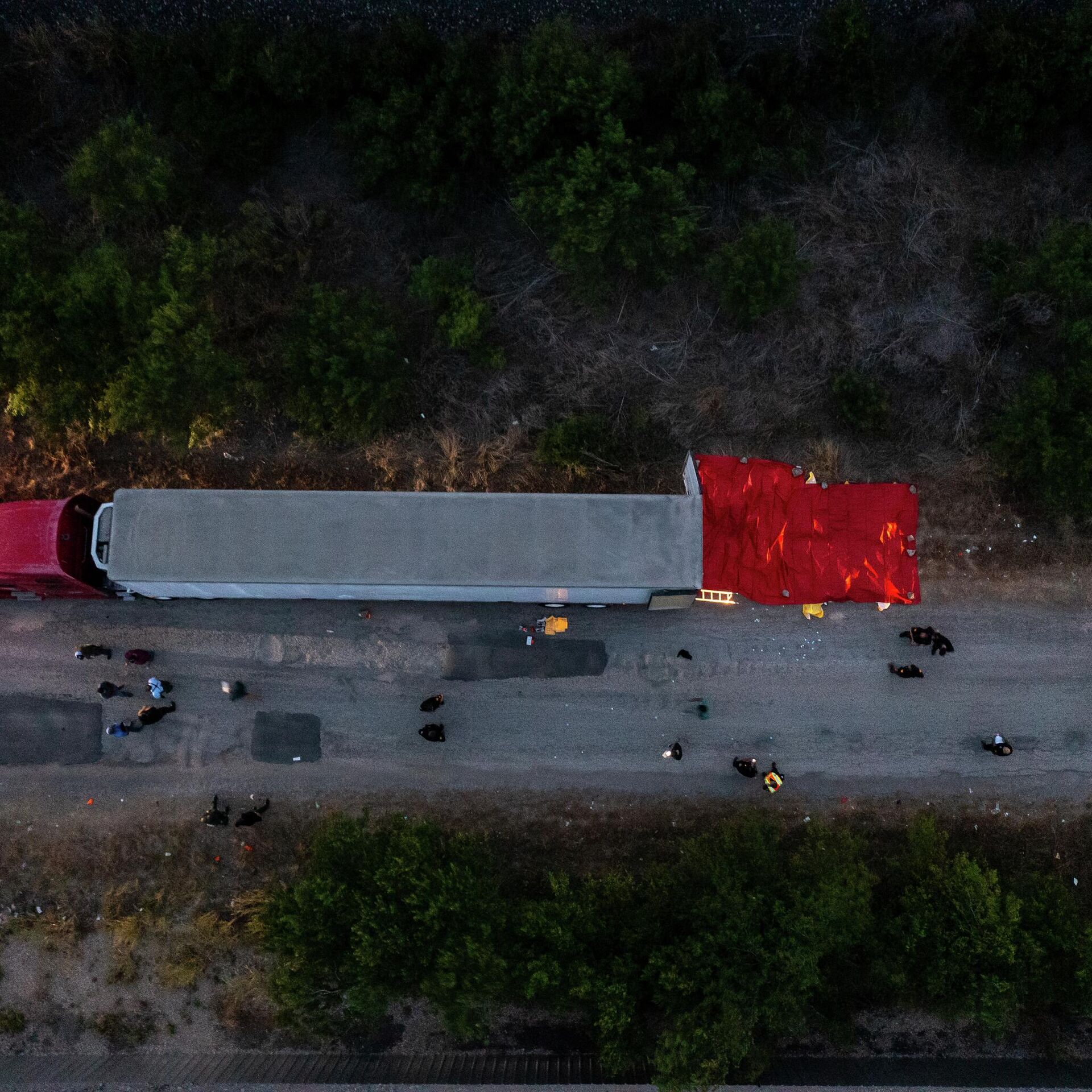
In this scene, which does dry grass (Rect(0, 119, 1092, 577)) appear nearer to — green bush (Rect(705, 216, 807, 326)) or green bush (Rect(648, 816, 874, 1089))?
green bush (Rect(705, 216, 807, 326))

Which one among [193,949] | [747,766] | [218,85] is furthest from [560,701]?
[218,85]

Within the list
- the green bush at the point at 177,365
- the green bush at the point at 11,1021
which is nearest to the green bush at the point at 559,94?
the green bush at the point at 177,365

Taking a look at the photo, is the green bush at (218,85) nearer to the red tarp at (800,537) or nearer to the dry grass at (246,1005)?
the red tarp at (800,537)

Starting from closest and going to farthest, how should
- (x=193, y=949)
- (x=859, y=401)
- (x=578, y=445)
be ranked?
(x=193, y=949) → (x=578, y=445) → (x=859, y=401)

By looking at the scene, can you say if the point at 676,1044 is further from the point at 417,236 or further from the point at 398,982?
the point at 417,236

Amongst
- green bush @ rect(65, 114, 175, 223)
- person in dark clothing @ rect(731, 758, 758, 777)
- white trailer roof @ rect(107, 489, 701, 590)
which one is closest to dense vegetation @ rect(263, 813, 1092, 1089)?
person in dark clothing @ rect(731, 758, 758, 777)

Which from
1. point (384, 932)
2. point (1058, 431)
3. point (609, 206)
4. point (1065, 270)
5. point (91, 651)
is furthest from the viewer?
point (91, 651)

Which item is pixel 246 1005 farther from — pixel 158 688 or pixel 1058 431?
pixel 1058 431
